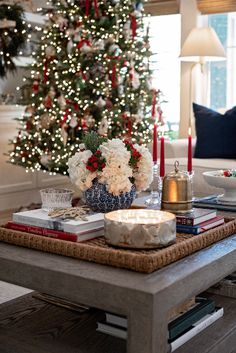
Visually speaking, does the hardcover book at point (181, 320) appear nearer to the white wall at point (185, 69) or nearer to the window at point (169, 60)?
the white wall at point (185, 69)

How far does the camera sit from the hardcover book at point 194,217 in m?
1.74

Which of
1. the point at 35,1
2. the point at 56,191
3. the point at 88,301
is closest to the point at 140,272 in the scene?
the point at 88,301

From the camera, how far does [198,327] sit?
166cm

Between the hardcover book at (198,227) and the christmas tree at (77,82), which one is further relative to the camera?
the christmas tree at (77,82)

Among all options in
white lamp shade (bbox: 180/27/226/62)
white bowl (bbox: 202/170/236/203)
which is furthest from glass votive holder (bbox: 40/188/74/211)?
white lamp shade (bbox: 180/27/226/62)

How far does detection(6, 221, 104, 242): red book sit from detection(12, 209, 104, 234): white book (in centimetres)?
1

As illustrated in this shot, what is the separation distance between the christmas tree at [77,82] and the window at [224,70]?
1218mm

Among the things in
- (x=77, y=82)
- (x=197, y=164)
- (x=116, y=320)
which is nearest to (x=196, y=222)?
(x=116, y=320)

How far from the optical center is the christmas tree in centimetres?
434

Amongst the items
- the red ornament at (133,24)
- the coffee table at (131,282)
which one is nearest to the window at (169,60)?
the red ornament at (133,24)

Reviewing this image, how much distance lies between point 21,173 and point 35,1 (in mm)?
1674

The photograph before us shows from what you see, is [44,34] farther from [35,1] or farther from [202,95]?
[202,95]

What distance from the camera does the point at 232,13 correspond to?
211 inches

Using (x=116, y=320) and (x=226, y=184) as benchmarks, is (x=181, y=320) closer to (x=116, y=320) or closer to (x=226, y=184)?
(x=116, y=320)
